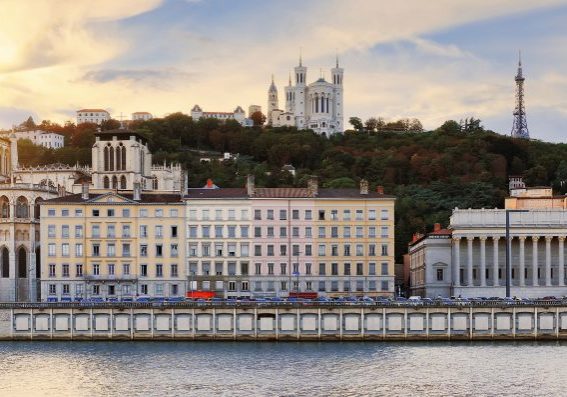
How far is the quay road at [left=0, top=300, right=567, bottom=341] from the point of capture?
87125mm

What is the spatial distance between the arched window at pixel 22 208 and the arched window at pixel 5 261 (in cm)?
479

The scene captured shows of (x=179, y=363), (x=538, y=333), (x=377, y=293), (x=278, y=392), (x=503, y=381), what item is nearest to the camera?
(x=278, y=392)

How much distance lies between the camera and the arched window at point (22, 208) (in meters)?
120

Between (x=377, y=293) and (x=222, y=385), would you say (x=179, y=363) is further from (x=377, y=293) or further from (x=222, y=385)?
(x=377, y=293)

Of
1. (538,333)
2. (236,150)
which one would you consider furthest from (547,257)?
(236,150)

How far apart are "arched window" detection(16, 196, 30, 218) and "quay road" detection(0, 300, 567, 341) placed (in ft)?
115

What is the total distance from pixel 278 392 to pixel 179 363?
14268 mm

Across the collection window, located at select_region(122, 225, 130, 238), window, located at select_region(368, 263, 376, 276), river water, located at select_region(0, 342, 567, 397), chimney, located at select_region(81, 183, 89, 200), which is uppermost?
chimney, located at select_region(81, 183, 89, 200)

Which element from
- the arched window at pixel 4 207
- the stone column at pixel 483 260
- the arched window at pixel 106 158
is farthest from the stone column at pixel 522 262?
the arched window at pixel 4 207

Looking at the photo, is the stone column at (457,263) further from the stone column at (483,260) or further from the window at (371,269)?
the window at (371,269)

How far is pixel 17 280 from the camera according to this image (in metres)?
117

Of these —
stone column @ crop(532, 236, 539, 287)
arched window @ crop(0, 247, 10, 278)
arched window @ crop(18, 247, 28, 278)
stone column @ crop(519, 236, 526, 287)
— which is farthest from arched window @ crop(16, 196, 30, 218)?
stone column @ crop(532, 236, 539, 287)

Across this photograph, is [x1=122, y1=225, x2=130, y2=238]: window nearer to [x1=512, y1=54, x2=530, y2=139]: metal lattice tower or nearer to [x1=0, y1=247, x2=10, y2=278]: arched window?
[x1=0, y1=247, x2=10, y2=278]: arched window

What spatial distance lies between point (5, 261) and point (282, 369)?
186 ft
